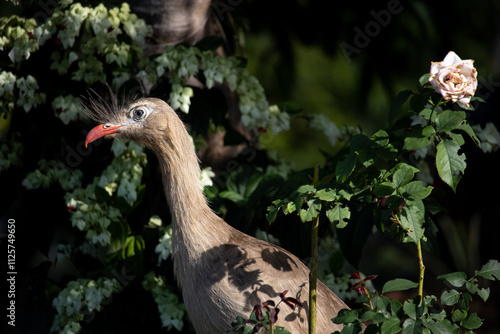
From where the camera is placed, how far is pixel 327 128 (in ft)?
9.93

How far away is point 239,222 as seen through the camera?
2672 mm

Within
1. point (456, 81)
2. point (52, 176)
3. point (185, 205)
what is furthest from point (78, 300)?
point (456, 81)

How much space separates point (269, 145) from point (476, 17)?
5.62 ft

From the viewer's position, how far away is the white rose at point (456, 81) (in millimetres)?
1411

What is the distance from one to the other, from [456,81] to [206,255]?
43.9 inches

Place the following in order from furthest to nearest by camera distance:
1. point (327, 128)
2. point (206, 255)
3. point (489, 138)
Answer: point (327, 128)
point (489, 138)
point (206, 255)

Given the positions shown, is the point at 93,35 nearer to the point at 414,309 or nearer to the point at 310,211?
the point at 310,211

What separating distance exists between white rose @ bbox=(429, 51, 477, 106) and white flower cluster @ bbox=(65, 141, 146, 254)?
1.47 metres

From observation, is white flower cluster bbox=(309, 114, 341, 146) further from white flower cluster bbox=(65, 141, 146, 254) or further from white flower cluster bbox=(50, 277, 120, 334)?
white flower cluster bbox=(50, 277, 120, 334)

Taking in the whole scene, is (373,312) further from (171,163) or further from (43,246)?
(43,246)

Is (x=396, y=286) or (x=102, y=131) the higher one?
(x=396, y=286)

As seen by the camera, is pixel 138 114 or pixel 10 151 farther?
pixel 10 151

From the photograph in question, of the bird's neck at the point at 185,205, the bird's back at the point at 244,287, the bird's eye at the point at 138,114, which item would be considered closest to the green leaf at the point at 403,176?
the bird's back at the point at 244,287

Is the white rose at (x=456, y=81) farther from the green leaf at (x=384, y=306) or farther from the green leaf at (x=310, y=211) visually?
the green leaf at (x=384, y=306)
